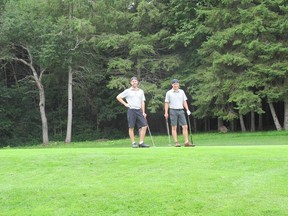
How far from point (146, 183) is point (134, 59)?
25.4m

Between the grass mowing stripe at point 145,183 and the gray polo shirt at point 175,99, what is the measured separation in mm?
3275

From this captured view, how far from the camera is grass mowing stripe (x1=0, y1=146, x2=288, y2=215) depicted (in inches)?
208

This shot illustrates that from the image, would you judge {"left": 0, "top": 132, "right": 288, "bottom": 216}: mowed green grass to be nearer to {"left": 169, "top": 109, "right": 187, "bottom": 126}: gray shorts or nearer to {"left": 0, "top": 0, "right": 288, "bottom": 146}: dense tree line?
{"left": 169, "top": 109, "right": 187, "bottom": 126}: gray shorts

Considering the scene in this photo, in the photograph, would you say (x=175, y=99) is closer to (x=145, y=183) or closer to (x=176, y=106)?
(x=176, y=106)

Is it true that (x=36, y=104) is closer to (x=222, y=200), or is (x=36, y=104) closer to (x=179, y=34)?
(x=179, y=34)

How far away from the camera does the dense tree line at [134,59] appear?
25.2 meters

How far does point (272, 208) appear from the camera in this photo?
5.16m

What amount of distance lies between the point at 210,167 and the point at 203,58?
22.0m

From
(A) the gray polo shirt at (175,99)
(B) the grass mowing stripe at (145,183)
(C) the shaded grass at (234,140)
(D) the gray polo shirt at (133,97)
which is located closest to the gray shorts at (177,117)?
(A) the gray polo shirt at (175,99)

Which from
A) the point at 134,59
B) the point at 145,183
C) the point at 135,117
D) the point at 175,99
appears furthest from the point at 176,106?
the point at 134,59

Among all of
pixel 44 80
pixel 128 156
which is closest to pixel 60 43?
pixel 44 80

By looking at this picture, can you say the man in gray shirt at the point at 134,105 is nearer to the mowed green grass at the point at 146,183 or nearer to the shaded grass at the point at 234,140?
the mowed green grass at the point at 146,183

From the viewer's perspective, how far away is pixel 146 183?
6070 millimetres

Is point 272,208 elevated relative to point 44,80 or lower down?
lower down
